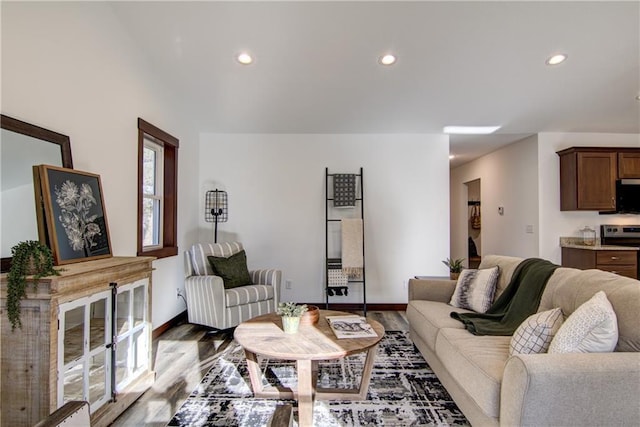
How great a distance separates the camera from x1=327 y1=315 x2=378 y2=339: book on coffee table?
2.09m

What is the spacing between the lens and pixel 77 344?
1.66 m

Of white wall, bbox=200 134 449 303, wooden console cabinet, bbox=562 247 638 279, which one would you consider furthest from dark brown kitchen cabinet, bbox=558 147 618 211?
white wall, bbox=200 134 449 303

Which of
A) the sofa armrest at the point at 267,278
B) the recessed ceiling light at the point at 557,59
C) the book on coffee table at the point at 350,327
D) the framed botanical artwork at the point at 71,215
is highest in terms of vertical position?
the recessed ceiling light at the point at 557,59

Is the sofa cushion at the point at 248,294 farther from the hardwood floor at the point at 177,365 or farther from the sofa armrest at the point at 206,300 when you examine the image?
the hardwood floor at the point at 177,365

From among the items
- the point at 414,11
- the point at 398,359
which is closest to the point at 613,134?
the point at 414,11

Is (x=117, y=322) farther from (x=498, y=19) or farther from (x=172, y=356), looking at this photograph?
(x=498, y=19)

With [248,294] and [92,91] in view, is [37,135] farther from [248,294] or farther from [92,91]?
[248,294]

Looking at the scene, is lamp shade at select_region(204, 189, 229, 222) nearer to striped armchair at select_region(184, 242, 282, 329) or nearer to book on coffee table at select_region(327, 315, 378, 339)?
striped armchair at select_region(184, 242, 282, 329)

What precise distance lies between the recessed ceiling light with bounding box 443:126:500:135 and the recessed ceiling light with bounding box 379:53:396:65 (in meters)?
1.65

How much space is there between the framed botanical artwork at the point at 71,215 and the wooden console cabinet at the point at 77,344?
4.2 inches

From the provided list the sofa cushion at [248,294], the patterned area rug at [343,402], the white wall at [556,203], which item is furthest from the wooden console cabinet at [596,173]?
the sofa cushion at [248,294]

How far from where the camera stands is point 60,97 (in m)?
2.09

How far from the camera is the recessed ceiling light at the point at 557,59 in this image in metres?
2.92

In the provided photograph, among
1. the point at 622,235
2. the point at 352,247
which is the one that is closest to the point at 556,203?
the point at 622,235
